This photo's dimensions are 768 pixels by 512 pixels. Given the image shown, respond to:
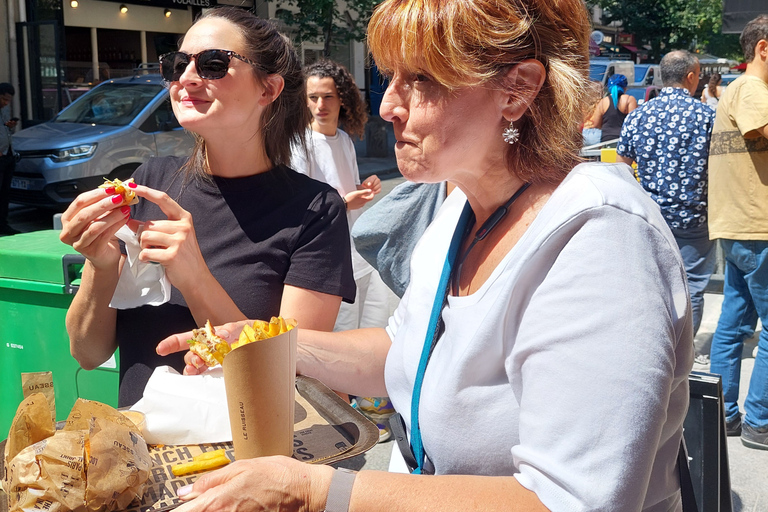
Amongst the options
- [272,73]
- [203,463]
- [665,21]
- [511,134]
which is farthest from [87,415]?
[665,21]

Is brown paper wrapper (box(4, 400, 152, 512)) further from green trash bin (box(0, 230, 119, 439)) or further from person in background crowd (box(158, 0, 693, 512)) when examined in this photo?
green trash bin (box(0, 230, 119, 439))

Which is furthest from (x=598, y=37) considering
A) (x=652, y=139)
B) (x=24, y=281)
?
(x=24, y=281)

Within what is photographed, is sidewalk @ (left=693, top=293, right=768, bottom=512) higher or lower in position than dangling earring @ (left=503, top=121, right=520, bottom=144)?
lower

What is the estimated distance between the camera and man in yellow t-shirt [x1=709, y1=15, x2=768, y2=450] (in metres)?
3.79

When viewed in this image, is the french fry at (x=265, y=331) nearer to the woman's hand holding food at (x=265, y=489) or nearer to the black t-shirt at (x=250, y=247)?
the woman's hand holding food at (x=265, y=489)

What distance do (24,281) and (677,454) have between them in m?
2.69

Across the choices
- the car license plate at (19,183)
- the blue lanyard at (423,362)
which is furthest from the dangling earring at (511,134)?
the car license plate at (19,183)

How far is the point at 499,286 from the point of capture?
3.94ft

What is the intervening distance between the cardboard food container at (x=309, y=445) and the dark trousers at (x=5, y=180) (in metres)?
9.54

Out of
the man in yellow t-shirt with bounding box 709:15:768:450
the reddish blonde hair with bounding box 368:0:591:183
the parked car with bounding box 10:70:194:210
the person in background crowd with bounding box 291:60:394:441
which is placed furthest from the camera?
the parked car with bounding box 10:70:194:210

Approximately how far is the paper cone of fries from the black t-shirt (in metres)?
0.72

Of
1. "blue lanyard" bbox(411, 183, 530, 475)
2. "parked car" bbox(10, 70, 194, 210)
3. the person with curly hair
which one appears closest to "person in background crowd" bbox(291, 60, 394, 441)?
the person with curly hair

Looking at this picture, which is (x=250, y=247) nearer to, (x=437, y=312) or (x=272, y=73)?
(x=272, y=73)

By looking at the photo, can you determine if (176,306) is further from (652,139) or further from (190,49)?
(652,139)
